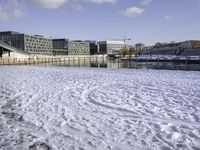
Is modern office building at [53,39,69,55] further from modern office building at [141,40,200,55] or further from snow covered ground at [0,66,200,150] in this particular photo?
snow covered ground at [0,66,200,150]

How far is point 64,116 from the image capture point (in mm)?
10203

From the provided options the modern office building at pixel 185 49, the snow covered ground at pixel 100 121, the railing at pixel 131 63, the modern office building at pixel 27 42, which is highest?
the modern office building at pixel 27 42

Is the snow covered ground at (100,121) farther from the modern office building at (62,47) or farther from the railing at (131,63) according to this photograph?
the modern office building at (62,47)

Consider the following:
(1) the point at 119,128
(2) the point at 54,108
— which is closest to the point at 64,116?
(2) the point at 54,108

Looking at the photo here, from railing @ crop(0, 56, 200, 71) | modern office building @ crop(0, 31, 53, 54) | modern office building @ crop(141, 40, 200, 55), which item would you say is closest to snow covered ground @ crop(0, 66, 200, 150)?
railing @ crop(0, 56, 200, 71)

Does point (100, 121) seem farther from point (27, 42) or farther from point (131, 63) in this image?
point (27, 42)

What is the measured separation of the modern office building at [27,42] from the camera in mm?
154375

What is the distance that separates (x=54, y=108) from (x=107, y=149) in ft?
16.1

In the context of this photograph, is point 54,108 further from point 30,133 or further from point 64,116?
point 30,133

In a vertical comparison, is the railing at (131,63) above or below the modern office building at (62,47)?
below

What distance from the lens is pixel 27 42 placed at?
158 m

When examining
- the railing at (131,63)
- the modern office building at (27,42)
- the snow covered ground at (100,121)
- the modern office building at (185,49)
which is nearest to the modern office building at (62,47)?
the modern office building at (27,42)

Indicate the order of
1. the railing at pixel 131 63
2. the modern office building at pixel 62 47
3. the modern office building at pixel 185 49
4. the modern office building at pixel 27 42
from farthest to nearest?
the modern office building at pixel 62 47, the modern office building at pixel 27 42, the modern office building at pixel 185 49, the railing at pixel 131 63

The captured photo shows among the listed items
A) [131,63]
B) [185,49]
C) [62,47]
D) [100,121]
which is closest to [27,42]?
[62,47]
